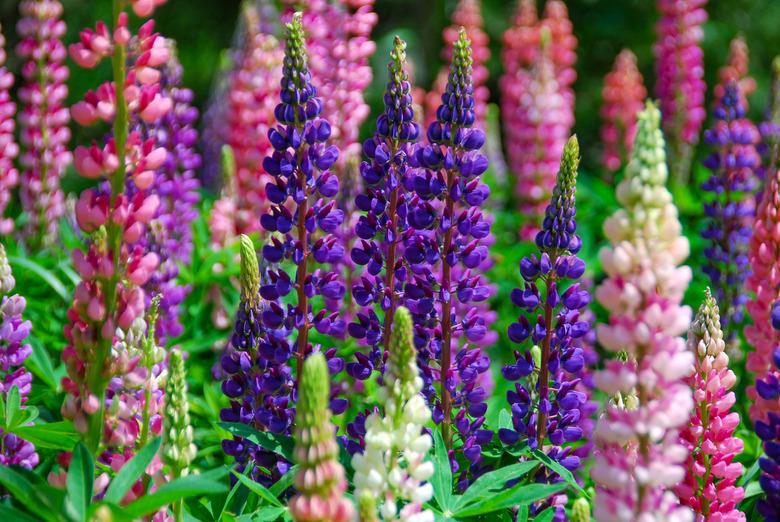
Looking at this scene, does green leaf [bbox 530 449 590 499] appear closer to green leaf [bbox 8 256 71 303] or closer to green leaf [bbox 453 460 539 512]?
green leaf [bbox 453 460 539 512]

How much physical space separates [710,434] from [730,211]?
1898 millimetres

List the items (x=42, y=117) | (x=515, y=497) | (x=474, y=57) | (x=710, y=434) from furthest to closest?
(x=474, y=57)
(x=42, y=117)
(x=710, y=434)
(x=515, y=497)

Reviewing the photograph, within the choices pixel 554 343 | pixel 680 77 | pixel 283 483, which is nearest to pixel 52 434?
pixel 283 483

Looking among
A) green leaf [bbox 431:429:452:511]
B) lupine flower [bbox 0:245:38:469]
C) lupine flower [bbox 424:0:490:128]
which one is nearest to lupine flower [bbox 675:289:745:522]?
green leaf [bbox 431:429:452:511]

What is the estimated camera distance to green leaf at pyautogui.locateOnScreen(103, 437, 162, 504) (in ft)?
A: 6.18

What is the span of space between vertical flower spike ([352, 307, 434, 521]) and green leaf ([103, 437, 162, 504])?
1.32 feet

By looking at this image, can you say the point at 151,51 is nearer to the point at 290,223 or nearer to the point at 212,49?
the point at 290,223

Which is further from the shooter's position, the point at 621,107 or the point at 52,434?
the point at 621,107

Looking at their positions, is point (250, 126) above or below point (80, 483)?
above

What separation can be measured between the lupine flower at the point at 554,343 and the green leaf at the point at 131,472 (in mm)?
814

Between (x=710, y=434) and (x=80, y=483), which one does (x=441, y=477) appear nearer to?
(x=710, y=434)

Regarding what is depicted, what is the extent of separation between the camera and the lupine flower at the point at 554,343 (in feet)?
7.66

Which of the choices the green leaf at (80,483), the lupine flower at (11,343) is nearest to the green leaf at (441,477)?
the green leaf at (80,483)

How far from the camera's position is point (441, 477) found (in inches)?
83.0
